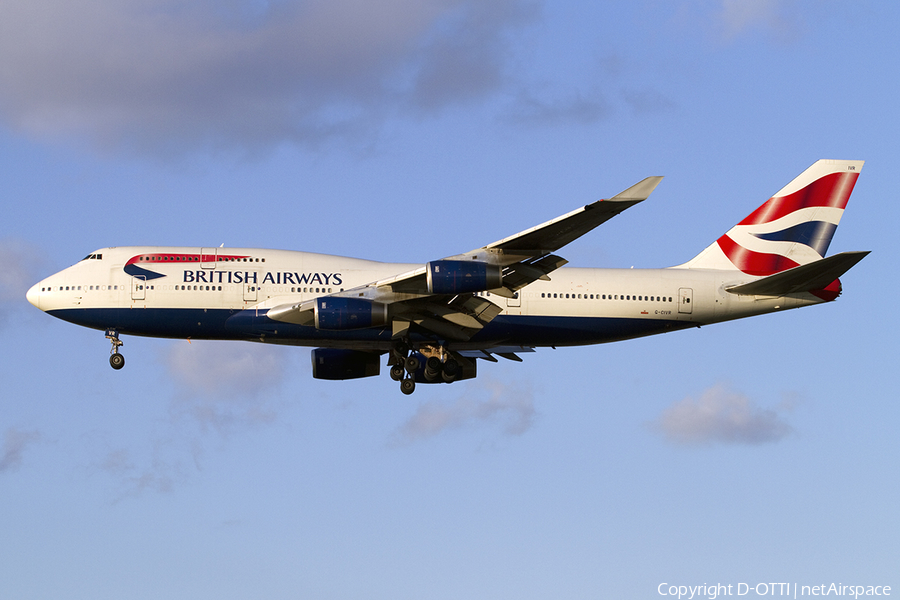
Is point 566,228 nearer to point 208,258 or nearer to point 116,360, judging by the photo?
point 208,258

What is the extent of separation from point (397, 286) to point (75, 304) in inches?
505

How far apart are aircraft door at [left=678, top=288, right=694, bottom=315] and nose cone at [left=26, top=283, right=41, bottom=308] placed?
82.0ft

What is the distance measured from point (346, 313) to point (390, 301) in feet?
6.34

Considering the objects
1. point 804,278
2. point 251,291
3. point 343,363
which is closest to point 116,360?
point 251,291

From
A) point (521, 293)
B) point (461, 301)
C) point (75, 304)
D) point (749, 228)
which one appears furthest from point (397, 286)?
point (749, 228)

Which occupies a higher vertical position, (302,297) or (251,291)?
(251,291)

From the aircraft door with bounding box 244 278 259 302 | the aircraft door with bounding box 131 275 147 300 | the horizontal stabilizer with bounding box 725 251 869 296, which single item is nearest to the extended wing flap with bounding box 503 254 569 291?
the horizontal stabilizer with bounding box 725 251 869 296

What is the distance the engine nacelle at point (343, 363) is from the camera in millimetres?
47719

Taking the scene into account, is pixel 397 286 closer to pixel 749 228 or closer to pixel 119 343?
pixel 119 343

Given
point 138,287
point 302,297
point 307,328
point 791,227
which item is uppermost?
point 791,227

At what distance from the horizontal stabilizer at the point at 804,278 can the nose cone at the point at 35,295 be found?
26.9 m

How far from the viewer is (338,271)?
144 ft

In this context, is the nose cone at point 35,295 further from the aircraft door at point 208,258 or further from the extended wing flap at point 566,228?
the extended wing flap at point 566,228

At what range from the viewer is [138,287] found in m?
42.6
